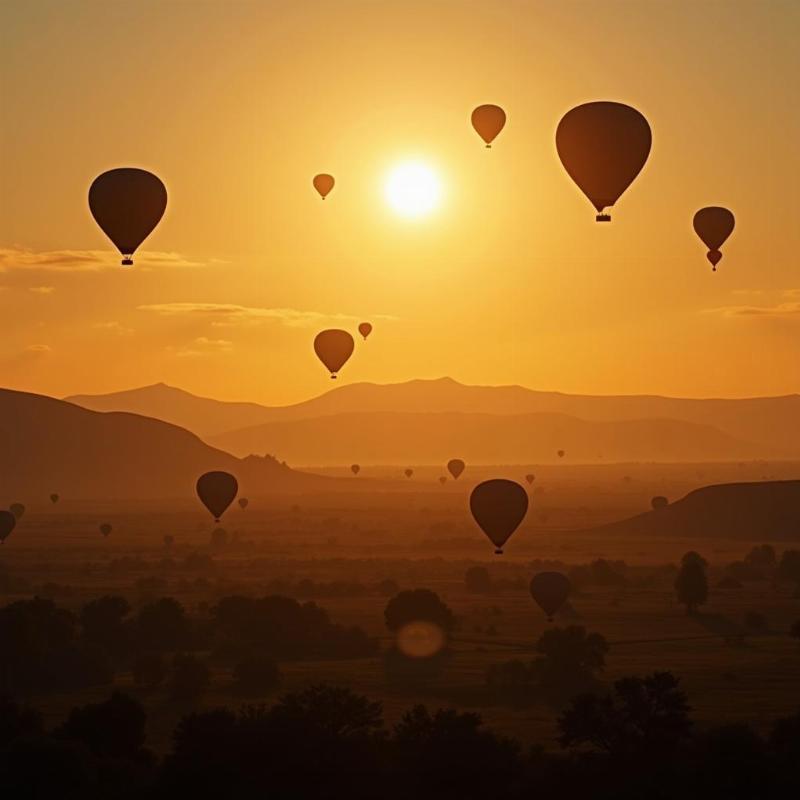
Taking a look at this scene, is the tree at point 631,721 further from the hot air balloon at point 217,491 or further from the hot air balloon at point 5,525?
the hot air balloon at point 5,525

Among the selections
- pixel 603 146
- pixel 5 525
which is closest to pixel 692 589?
pixel 603 146

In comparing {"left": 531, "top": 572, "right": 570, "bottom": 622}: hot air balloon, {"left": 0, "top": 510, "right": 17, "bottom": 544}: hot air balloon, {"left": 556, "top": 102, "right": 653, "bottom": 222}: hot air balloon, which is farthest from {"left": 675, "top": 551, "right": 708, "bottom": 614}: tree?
{"left": 0, "top": 510, "right": 17, "bottom": 544}: hot air balloon

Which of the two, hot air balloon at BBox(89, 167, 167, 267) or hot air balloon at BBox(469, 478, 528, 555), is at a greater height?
hot air balloon at BBox(89, 167, 167, 267)

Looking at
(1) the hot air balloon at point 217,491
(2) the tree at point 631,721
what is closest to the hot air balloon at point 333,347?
(1) the hot air balloon at point 217,491

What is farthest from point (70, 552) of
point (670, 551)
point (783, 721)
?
point (783, 721)

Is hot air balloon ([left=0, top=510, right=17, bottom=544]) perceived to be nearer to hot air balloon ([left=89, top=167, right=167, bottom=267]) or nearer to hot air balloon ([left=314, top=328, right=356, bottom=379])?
hot air balloon ([left=314, top=328, right=356, bottom=379])
